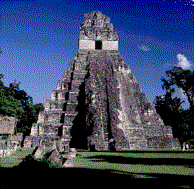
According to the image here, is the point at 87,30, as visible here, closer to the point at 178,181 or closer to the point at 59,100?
the point at 59,100

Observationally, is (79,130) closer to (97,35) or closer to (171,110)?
(97,35)

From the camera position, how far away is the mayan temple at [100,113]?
13.0m

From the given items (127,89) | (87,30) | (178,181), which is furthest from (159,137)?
(87,30)

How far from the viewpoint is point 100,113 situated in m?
13.9

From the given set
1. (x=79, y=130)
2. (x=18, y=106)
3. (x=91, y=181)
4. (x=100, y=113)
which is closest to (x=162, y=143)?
(x=100, y=113)

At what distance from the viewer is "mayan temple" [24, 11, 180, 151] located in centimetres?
1299

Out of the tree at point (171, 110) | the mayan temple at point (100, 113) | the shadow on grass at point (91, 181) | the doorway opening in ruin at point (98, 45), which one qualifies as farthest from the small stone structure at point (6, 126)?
the tree at point (171, 110)

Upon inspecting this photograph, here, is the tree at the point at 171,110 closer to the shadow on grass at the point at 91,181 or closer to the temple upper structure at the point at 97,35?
the temple upper structure at the point at 97,35

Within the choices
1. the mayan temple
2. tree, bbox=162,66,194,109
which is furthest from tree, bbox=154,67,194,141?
the mayan temple

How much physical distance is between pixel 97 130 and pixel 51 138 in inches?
149

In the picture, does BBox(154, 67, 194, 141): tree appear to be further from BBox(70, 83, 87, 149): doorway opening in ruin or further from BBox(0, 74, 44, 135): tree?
BBox(0, 74, 44, 135): tree

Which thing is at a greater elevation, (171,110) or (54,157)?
(171,110)

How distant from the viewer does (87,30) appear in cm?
2362

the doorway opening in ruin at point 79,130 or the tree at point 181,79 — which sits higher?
the tree at point 181,79
